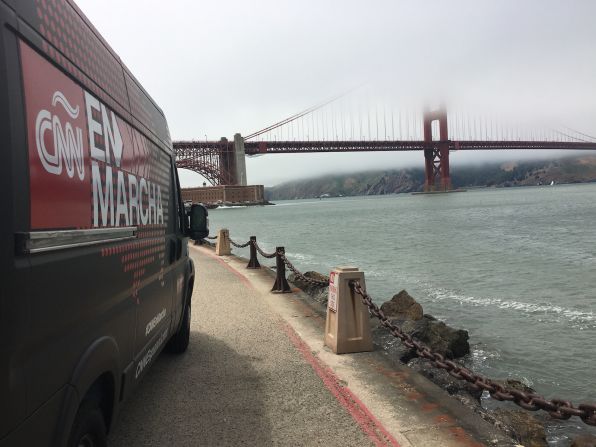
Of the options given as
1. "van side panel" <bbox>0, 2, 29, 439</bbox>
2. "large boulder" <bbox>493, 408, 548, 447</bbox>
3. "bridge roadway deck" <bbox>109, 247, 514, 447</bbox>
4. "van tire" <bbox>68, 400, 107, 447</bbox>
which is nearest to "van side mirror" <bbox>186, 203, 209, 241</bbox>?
"bridge roadway deck" <bbox>109, 247, 514, 447</bbox>

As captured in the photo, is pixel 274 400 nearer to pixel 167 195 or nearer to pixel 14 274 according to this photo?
pixel 167 195

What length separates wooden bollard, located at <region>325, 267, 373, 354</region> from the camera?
5.41 metres

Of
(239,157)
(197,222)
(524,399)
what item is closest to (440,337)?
(197,222)

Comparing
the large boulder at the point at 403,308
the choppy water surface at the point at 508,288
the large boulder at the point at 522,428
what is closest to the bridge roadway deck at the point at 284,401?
the large boulder at the point at 522,428

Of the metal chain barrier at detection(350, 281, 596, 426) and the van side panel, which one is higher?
the van side panel

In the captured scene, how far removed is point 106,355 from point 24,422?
79cm

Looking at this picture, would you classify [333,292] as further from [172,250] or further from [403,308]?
[403,308]

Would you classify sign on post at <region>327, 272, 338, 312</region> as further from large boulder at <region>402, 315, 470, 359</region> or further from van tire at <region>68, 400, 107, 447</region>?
van tire at <region>68, 400, 107, 447</region>

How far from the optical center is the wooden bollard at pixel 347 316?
17.7 feet

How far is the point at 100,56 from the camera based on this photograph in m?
2.81

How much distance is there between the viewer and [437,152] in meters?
115

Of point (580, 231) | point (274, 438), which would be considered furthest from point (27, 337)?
point (580, 231)

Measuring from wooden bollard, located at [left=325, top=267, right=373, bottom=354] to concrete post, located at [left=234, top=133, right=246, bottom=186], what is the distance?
103983mm

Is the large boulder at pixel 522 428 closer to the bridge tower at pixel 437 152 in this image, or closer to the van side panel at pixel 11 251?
the van side panel at pixel 11 251
